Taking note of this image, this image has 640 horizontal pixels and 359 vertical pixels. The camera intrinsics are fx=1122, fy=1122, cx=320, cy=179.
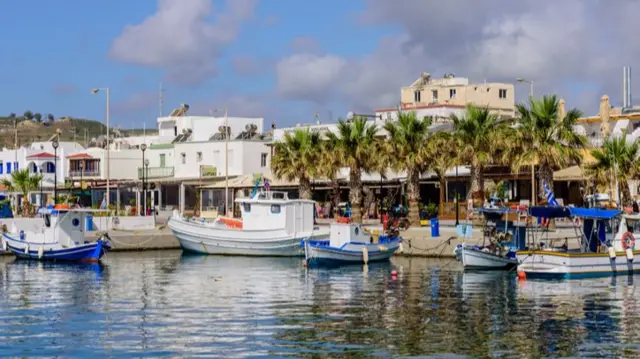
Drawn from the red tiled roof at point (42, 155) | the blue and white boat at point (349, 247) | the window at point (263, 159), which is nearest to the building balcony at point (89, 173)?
the red tiled roof at point (42, 155)

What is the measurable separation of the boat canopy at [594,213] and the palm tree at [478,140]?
13.6m

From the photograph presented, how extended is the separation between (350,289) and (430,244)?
15.4m

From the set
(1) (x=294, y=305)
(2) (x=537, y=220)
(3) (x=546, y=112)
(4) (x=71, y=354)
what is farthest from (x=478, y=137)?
(4) (x=71, y=354)

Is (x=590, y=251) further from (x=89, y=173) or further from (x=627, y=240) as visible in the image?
(x=89, y=173)

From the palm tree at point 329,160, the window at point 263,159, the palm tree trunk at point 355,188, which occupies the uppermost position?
the window at point 263,159

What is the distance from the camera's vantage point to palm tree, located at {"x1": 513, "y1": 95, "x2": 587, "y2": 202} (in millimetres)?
58469

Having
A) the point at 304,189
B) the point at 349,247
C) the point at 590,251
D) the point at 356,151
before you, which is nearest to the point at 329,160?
the point at 356,151

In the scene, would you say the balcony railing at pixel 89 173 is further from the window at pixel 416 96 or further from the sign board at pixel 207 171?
the window at pixel 416 96

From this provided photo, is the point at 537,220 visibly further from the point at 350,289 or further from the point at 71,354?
the point at 71,354

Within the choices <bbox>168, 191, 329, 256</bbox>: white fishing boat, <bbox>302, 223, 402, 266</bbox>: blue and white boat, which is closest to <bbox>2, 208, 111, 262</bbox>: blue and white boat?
<bbox>168, 191, 329, 256</bbox>: white fishing boat

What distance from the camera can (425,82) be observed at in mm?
114312

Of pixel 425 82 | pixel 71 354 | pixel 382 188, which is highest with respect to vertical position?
pixel 425 82

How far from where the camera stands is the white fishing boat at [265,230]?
2356 inches

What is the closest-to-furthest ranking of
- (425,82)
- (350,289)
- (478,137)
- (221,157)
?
(350,289) < (478,137) < (221,157) < (425,82)
